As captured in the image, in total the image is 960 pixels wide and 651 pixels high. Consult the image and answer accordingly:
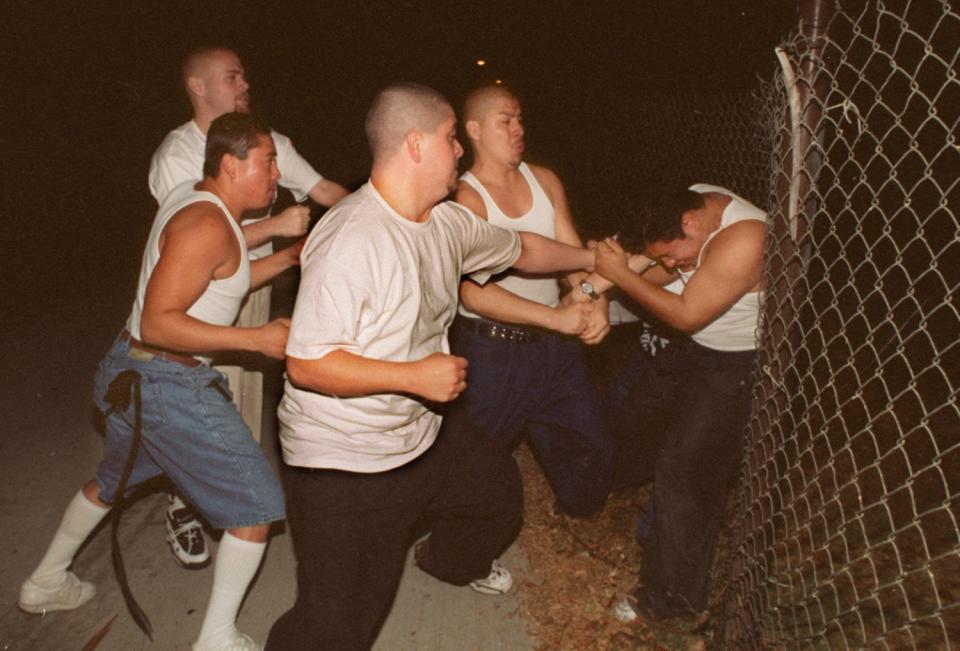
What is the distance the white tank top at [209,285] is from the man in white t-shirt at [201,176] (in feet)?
1.73

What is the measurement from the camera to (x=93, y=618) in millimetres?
3299

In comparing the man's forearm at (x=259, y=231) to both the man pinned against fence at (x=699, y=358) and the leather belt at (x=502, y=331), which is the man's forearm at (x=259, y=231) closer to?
the leather belt at (x=502, y=331)

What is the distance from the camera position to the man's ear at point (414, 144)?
222 cm

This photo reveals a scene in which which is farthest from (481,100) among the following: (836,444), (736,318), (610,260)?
(836,444)

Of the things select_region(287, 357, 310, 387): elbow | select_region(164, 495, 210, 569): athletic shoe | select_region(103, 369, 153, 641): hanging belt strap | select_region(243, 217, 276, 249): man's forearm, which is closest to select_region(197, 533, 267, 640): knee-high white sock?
select_region(103, 369, 153, 641): hanging belt strap

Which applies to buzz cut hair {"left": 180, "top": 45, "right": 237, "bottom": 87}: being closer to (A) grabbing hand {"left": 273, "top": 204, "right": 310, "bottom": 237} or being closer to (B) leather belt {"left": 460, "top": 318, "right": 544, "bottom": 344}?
(A) grabbing hand {"left": 273, "top": 204, "right": 310, "bottom": 237}

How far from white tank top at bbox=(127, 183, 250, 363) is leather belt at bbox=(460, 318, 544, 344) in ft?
3.65

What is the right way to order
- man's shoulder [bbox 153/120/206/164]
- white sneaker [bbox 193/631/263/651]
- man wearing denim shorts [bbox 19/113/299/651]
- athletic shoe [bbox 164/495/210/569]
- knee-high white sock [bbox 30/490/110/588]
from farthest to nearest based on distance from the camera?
athletic shoe [bbox 164/495/210/569] < man's shoulder [bbox 153/120/206/164] < knee-high white sock [bbox 30/490/110/588] < white sneaker [bbox 193/631/263/651] < man wearing denim shorts [bbox 19/113/299/651]

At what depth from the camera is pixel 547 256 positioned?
10.6 ft

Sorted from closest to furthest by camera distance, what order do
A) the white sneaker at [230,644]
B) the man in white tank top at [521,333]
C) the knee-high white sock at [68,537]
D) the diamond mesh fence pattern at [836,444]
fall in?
the diamond mesh fence pattern at [836,444] → the white sneaker at [230,644] → the knee-high white sock at [68,537] → the man in white tank top at [521,333]

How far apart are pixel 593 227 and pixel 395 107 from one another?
7.99 m

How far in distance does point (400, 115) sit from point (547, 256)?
1220mm

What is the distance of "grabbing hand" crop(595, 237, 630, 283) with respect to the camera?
10.6 ft

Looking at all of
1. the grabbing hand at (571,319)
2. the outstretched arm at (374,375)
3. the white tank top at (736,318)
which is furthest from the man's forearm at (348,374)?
the white tank top at (736,318)
